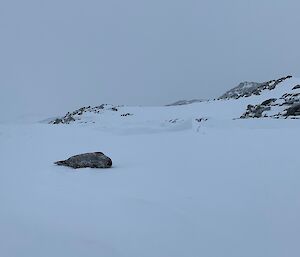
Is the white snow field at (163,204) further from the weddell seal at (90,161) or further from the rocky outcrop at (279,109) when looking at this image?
the rocky outcrop at (279,109)

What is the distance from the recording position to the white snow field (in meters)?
3.72

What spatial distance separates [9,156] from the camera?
405 inches

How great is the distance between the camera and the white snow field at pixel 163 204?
147 inches

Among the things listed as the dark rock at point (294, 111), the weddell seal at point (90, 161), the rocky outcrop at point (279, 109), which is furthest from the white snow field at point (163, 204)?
the rocky outcrop at point (279, 109)

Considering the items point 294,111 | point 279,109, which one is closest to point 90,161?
point 294,111

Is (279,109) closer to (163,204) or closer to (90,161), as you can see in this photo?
(90,161)

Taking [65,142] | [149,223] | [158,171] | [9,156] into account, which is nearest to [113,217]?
[149,223]

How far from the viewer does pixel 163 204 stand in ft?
16.3

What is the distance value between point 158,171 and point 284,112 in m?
10.4

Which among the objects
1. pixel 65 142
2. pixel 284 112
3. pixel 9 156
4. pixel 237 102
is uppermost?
pixel 237 102

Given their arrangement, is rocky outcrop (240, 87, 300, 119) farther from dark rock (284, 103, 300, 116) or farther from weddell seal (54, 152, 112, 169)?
weddell seal (54, 152, 112, 169)

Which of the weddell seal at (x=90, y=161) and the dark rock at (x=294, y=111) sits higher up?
the dark rock at (x=294, y=111)

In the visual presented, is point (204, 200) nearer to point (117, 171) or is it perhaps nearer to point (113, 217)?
point (113, 217)

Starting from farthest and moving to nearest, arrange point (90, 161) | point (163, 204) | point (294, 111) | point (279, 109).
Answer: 1. point (279, 109)
2. point (294, 111)
3. point (90, 161)
4. point (163, 204)
